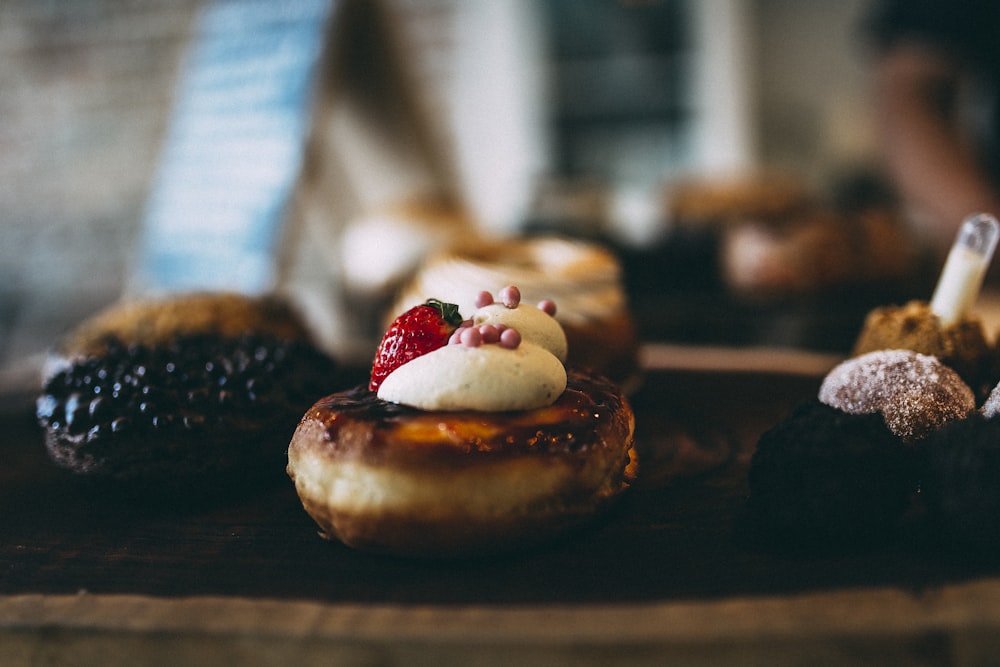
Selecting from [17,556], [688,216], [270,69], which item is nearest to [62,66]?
[270,69]

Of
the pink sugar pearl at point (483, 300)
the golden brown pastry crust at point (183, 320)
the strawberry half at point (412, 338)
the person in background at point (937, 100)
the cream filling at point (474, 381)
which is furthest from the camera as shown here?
the person in background at point (937, 100)

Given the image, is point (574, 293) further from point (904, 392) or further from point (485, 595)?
point (485, 595)

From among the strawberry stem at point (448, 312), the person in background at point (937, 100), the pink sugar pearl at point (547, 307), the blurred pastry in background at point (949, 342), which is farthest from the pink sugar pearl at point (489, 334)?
the person in background at point (937, 100)

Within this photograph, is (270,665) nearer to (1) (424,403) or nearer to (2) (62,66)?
(1) (424,403)

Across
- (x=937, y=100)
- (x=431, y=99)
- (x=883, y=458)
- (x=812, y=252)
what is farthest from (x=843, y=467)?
(x=431, y=99)

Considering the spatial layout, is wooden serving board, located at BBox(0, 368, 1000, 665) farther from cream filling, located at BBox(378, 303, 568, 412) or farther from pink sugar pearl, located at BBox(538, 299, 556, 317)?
pink sugar pearl, located at BBox(538, 299, 556, 317)

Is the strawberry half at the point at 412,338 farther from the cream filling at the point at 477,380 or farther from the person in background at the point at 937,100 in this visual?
the person in background at the point at 937,100
